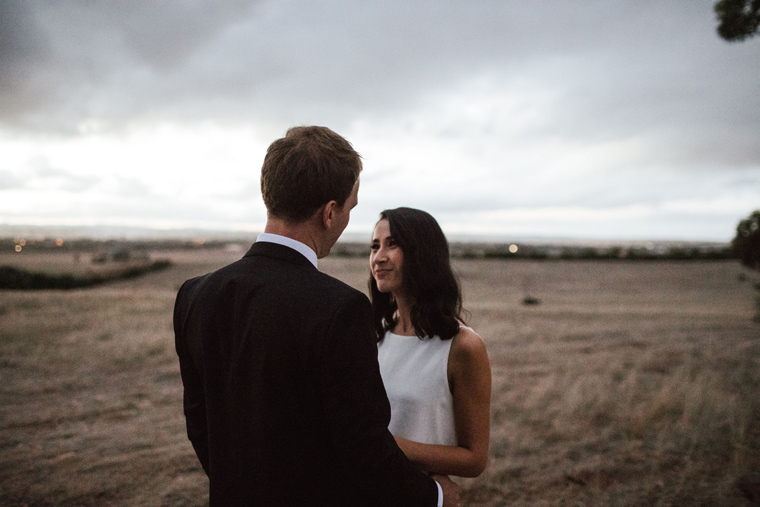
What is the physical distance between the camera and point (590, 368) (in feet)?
29.6

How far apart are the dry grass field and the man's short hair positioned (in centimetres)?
393

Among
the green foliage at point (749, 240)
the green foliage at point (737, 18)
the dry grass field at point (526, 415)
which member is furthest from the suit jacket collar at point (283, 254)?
the green foliage at point (749, 240)

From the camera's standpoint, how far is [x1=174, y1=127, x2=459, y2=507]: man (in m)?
1.30

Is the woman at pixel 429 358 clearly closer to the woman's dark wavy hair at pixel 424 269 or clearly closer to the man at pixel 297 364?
the woman's dark wavy hair at pixel 424 269

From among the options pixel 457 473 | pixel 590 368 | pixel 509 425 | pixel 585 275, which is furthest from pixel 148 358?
pixel 585 275

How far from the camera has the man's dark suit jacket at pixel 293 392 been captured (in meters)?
1.30

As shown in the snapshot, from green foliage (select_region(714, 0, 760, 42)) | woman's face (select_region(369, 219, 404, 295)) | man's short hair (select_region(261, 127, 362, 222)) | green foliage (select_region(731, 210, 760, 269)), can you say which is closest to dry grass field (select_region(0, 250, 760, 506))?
green foliage (select_region(731, 210, 760, 269))

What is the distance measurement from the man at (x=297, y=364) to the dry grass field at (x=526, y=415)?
334cm

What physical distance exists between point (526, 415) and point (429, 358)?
495cm

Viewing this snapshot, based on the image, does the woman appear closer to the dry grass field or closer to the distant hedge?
the dry grass field

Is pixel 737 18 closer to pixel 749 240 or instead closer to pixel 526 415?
pixel 749 240

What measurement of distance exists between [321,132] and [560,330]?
1438 cm

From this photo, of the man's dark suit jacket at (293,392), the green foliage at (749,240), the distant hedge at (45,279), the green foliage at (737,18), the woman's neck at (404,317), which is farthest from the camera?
the distant hedge at (45,279)

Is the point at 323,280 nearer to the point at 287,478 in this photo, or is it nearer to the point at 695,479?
the point at 287,478
